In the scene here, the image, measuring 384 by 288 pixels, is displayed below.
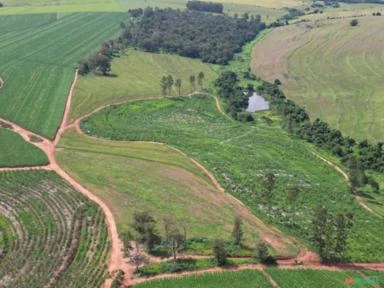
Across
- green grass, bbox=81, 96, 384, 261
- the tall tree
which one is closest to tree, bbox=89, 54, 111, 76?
green grass, bbox=81, 96, 384, 261

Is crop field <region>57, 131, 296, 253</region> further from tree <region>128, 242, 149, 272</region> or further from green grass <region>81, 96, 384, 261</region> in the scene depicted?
tree <region>128, 242, 149, 272</region>

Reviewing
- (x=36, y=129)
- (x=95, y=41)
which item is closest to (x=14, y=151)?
(x=36, y=129)

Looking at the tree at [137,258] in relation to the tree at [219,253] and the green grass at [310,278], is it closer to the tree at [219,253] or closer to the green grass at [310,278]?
the tree at [219,253]

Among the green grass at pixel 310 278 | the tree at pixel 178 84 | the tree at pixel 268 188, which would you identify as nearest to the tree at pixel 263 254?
the green grass at pixel 310 278

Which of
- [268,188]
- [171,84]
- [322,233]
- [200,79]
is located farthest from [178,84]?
[322,233]

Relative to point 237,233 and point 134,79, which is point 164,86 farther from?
point 237,233

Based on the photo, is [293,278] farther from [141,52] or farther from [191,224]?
[141,52]
